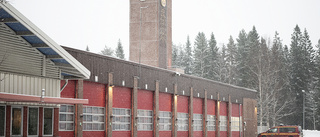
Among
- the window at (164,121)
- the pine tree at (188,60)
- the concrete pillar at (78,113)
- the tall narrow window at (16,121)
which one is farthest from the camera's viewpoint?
the pine tree at (188,60)

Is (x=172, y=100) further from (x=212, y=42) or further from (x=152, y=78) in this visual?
(x=212, y=42)

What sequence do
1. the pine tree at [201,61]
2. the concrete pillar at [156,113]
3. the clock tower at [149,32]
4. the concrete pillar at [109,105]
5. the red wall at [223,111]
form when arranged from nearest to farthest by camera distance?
the concrete pillar at [109,105] → the concrete pillar at [156,113] → the clock tower at [149,32] → the red wall at [223,111] → the pine tree at [201,61]

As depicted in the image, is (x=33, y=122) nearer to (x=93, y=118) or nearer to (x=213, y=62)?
(x=93, y=118)

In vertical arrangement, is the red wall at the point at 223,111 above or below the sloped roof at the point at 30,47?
below

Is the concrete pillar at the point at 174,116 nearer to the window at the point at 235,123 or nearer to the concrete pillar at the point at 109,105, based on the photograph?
the concrete pillar at the point at 109,105

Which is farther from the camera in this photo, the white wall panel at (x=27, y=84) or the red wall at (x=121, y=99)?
the red wall at (x=121, y=99)

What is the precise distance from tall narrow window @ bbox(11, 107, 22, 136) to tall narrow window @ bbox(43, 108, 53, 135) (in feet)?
6.01

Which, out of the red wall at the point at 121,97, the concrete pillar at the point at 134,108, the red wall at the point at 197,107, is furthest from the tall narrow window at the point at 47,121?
the red wall at the point at 197,107

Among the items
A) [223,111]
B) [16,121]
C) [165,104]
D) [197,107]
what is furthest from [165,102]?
[16,121]

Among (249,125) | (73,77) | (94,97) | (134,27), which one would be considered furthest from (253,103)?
(73,77)

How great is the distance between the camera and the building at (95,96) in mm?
21438

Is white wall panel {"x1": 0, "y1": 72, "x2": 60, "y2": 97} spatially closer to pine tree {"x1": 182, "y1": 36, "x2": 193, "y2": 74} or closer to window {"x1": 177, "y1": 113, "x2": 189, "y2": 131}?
window {"x1": 177, "y1": 113, "x2": 189, "y2": 131}

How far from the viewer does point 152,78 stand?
3938cm

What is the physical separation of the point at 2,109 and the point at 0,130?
1.00m
